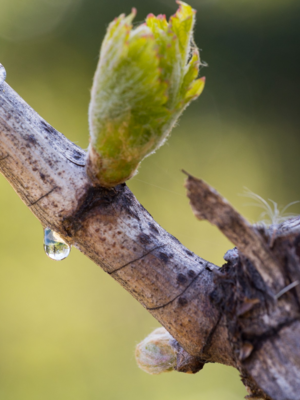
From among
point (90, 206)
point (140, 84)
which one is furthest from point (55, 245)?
point (140, 84)

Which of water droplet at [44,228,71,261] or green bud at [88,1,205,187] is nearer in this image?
green bud at [88,1,205,187]

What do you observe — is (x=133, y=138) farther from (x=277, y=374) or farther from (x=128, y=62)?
(x=277, y=374)

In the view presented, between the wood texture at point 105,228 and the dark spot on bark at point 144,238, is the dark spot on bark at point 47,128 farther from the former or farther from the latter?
the dark spot on bark at point 144,238

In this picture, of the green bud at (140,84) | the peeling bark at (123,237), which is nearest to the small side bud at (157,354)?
the peeling bark at (123,237)

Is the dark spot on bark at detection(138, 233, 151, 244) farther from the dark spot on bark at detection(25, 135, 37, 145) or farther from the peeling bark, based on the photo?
the dark spot on bark at detection(25, 135, 37, 145)

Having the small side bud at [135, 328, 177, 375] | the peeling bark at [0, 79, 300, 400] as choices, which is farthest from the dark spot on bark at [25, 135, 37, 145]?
the small side bud at [135, 328, 177, 375]

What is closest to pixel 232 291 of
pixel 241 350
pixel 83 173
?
pixel 241 350
